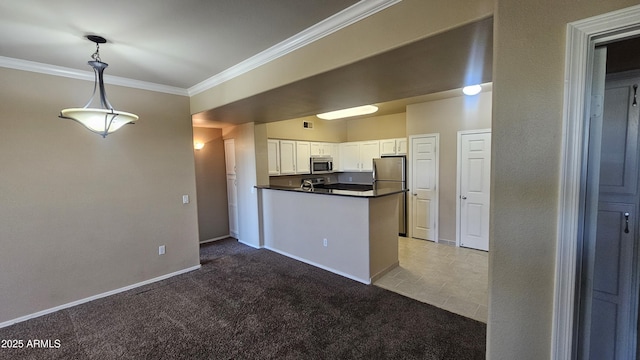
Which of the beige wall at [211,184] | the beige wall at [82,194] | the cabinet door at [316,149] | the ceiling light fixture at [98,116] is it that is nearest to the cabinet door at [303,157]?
the cabinet door at [316,149]

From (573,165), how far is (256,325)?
269 cm

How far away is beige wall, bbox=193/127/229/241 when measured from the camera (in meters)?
5.43

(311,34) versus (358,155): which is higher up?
(311,34)

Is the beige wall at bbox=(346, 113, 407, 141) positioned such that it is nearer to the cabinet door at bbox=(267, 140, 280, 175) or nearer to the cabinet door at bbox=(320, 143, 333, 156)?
the cabinet door at bbox=(320, 143, 333, 156)

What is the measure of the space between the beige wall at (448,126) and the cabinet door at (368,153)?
121 cm

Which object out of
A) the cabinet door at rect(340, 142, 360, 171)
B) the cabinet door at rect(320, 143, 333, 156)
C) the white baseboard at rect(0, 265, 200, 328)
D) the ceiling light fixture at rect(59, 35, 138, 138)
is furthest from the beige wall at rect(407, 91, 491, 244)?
the ceiling light fixture at rect(59, 35, 138, 138)

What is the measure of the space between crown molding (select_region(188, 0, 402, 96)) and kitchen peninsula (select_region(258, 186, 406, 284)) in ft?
6.26

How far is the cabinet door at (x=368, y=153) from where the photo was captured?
626cm

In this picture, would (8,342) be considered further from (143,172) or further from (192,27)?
(192,27)

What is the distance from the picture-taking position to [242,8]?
1.83 meters

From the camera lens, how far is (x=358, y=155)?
263 inches

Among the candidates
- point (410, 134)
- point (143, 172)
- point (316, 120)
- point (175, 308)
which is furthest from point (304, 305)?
point (316, 120)

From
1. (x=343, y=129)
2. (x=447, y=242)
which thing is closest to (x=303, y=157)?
(x=343, y=129)

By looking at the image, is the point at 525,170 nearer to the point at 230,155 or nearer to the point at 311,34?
the point at 311,34
